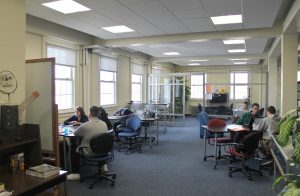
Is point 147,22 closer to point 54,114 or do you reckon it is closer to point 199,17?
point 199,17

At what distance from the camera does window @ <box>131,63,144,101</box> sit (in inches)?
417

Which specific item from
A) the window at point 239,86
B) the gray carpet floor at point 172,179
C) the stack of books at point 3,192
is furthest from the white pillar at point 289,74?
the window at point 239,86

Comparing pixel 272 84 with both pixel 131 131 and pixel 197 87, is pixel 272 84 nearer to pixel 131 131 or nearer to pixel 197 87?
pixel 131 131

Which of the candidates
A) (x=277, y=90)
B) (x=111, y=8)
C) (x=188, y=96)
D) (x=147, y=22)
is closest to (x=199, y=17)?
(x=147, y=22)

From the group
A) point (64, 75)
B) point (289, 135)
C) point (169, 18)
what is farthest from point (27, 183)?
point (64, 75)

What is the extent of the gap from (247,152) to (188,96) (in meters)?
10.4

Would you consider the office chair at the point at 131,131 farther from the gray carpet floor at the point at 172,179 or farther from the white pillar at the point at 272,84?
the white pillar at the point at 272,84

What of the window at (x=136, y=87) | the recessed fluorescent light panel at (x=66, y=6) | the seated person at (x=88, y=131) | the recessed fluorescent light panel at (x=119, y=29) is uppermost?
the recessed fluorescent light panel at (x=119, y=29)

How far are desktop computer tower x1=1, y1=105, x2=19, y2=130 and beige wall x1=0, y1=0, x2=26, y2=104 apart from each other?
17cm

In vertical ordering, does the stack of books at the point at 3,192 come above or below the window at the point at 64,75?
below

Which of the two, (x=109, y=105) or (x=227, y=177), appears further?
(x=109, y=105)

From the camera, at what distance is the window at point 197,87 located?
49.4ft

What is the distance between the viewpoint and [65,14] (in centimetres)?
499

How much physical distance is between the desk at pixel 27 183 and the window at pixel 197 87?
12.9m
